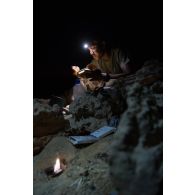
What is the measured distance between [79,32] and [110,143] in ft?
5.03

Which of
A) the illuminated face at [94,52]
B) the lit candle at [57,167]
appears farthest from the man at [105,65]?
the lit candle at [57,167]

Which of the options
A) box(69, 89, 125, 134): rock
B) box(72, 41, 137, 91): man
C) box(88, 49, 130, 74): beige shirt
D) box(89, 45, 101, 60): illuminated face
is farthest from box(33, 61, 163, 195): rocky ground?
box(89, 45, 101, 60): illuminated face

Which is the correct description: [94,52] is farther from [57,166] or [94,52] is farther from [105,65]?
[57,166]

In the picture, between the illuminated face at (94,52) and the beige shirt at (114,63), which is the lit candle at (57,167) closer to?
the beige shirt at (114,63)

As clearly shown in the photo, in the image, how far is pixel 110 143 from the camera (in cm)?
170

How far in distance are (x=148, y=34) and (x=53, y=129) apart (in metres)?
1.36

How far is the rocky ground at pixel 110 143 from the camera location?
32.7 inches

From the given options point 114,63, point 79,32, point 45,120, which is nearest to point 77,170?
point 45,120

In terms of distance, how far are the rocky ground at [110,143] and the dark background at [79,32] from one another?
0.51 meters

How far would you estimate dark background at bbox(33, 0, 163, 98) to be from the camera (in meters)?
1.96
